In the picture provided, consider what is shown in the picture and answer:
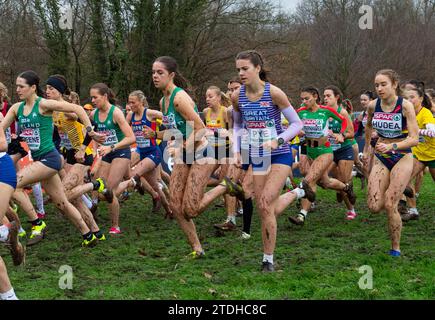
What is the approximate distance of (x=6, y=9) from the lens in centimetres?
2495

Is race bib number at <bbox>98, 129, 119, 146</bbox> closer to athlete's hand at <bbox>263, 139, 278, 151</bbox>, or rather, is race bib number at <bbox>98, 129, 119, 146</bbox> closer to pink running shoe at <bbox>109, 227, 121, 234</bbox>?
pink running shoe at <bbox>109, 227, 121, 234</bbox>

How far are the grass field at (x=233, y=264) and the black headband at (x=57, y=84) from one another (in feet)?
6.73

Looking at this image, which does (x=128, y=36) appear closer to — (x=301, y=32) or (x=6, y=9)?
(x=6, y=9)

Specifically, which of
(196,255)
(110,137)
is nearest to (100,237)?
(110,137)

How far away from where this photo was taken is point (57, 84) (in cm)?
821

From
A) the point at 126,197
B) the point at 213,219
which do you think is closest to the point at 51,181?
the point at 213,219

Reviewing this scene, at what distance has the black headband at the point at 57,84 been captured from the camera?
26.9ft

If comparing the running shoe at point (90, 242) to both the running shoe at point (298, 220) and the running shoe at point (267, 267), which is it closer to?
the running shoe at point (267, 267)

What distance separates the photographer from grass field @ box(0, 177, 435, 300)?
5.13m

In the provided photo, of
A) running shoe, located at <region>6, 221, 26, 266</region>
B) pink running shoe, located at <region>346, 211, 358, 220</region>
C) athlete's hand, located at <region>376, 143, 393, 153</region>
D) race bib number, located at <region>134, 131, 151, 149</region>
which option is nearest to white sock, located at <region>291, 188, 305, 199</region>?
athlete's hand, located at <region>376, 143, 393, 153</region>

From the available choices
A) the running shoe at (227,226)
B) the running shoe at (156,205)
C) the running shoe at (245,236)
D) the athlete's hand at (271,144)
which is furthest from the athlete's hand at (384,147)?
the running shoe at (156,205)

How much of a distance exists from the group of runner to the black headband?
0.07 feet
